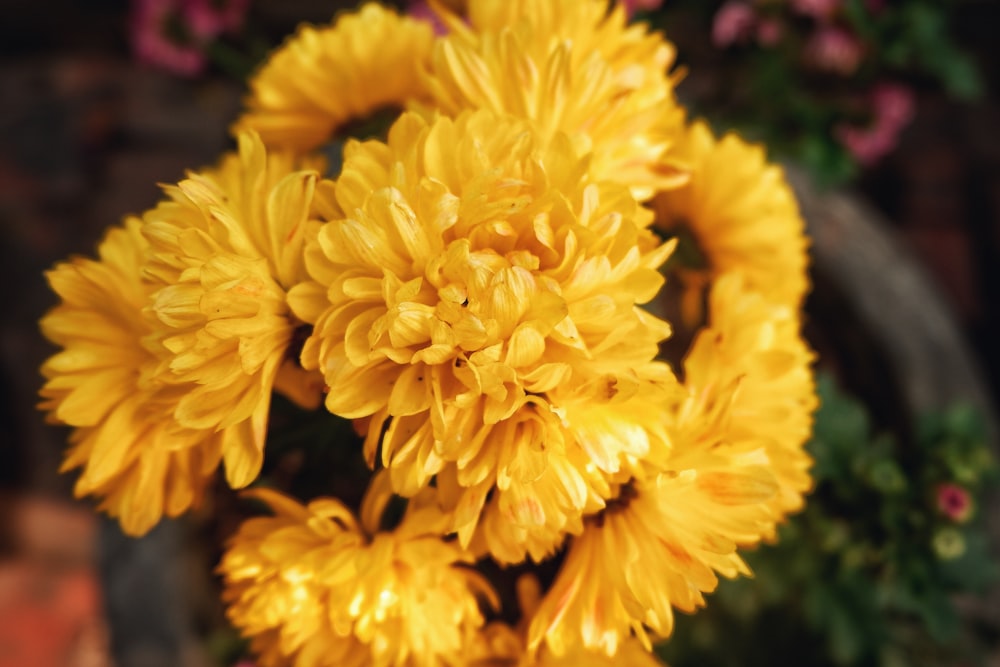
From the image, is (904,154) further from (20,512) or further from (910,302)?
(20,512)

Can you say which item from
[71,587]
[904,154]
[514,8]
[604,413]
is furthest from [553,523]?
[904,154]

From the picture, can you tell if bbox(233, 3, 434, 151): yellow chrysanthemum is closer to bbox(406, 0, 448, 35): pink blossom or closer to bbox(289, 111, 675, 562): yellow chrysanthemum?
bbox(289, 111, 675, 562): yellow chrysanthemum

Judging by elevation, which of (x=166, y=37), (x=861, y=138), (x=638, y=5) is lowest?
(x=861, y=138)

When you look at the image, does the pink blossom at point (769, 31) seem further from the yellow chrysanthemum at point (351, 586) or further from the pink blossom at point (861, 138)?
the yellow chrysanthemum at point (351, 586)

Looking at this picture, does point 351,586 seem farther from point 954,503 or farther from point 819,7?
point 819,7

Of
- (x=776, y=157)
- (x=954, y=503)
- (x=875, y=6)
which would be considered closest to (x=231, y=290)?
(x=954, y=503)

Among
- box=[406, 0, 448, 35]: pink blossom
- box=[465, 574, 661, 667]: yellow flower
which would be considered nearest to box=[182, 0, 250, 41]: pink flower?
box=[406, 0, 448, 35]: pink blossom
